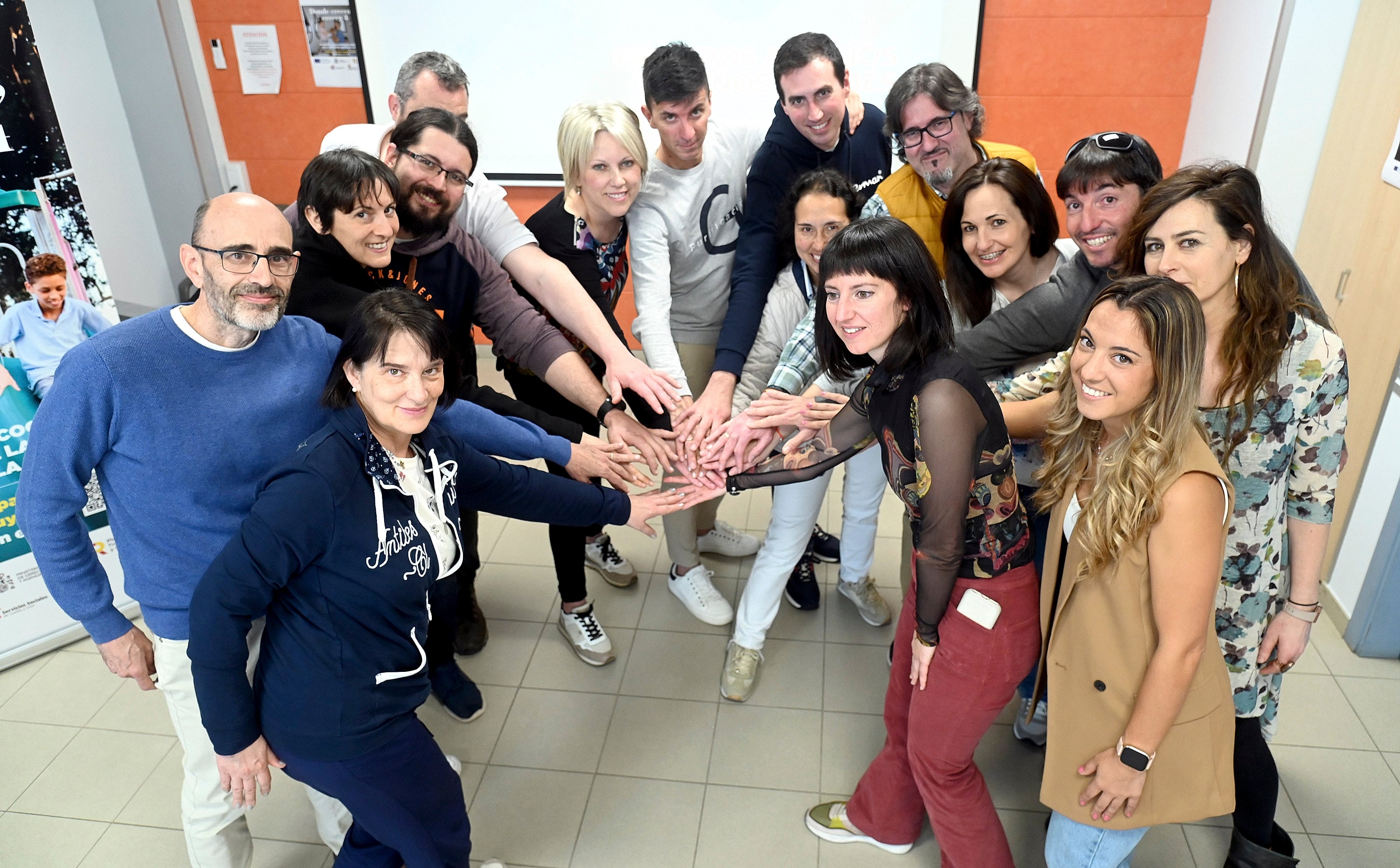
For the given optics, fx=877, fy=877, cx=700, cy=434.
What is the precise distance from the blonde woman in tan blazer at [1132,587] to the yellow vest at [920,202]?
84 cm

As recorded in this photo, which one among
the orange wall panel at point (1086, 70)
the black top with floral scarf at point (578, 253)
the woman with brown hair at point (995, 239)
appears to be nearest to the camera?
the woman with brown hair at point (995, 239)

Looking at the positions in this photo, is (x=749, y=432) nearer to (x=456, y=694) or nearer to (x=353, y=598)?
(x=353, y=598)

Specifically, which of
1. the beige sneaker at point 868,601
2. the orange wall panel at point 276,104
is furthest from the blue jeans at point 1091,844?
the orange wall panel at point 276,104

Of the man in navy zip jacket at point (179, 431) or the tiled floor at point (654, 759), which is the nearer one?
the man in navy zip jacket at point (179, 431)

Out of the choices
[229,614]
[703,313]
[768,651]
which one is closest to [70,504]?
[229,614]

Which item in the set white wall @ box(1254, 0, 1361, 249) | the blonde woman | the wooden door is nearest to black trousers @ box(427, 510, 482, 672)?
the blonde woman

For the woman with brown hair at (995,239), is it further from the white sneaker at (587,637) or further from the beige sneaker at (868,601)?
the white sneaker at (587,637)

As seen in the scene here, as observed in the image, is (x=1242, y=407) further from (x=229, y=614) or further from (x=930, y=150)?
(x=229, y=614)

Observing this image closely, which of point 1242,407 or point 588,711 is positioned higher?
point 1242,407

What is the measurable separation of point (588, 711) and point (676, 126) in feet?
6.45

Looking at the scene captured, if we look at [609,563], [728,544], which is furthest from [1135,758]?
[609,563]

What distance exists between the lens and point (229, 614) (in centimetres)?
168

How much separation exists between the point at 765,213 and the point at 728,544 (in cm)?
154

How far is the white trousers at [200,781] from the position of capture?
2.03 meters
